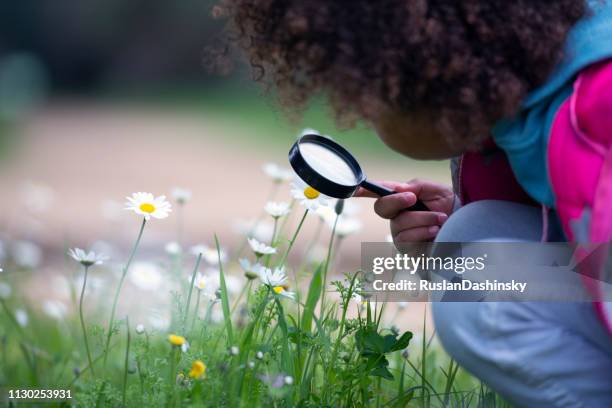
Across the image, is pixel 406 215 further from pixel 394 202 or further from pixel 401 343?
pixel 401 343

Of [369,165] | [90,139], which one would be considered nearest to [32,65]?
[90,139]

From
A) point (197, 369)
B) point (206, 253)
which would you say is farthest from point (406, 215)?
point (197, 369)

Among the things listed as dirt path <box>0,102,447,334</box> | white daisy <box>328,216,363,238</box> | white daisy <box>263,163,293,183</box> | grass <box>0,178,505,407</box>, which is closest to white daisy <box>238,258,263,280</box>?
grass <box>0,178,505,407</box>

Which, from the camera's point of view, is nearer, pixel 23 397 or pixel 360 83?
pixel 360 83

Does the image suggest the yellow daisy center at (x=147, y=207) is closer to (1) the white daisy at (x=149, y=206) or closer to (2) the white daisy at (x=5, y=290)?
(1) the white daisy at (x=149, y=206)

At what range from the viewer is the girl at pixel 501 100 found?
1.31m

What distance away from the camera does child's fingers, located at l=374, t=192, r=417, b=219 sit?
1748 millimetres

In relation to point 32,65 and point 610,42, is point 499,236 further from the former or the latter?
point 32,65

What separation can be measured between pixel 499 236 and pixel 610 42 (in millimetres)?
378

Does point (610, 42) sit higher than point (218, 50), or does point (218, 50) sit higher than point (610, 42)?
point (218, 50)

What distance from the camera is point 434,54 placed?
135cm

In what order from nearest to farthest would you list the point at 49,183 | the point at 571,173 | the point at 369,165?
the point at 571,173 → the point at 49,183 → the point at 369,165

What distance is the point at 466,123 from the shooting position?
1.39m

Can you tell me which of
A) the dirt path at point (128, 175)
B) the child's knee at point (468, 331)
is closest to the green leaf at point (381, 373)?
the child's knee at point (468, 331)
